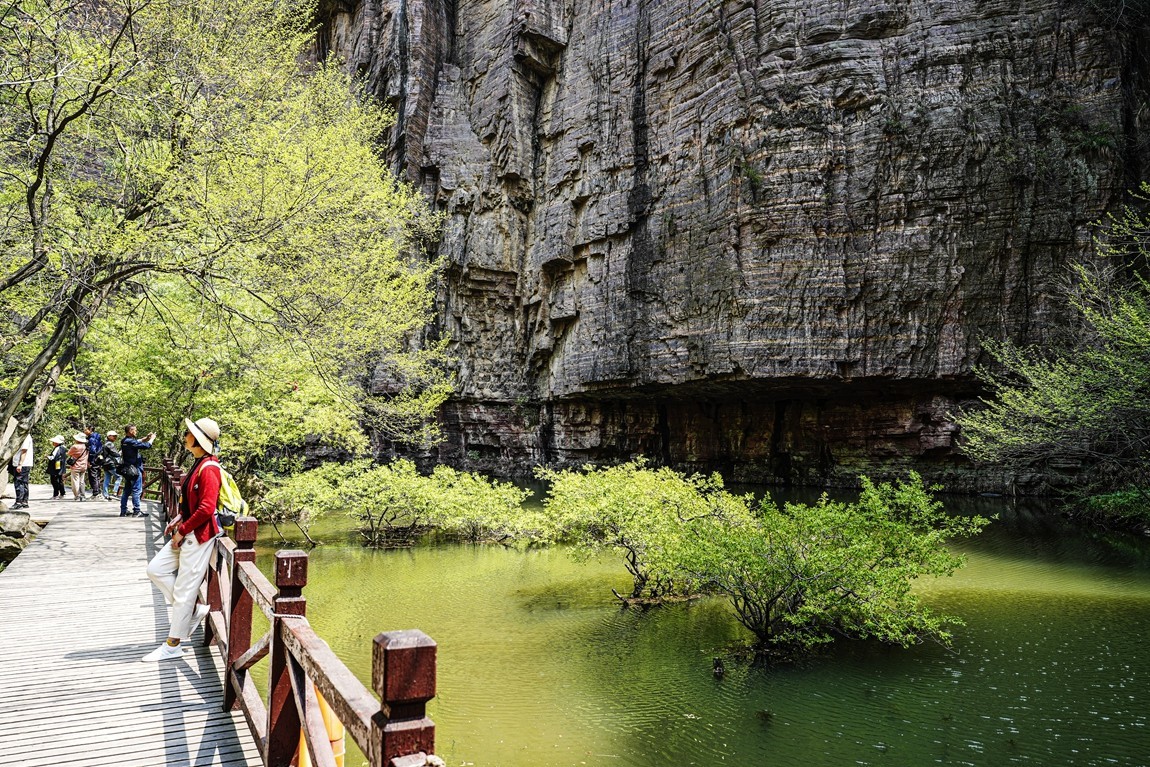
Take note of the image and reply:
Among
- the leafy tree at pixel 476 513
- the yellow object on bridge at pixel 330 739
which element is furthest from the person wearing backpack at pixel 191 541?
the leafy tree at pixel 476 513

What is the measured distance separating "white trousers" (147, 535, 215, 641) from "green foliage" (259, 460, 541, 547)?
9.35m

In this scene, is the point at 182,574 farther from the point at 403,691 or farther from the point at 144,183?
the point at 144,183

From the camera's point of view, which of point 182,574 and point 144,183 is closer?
point 182,574

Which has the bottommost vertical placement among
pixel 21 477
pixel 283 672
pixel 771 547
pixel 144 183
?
pixel 771 547

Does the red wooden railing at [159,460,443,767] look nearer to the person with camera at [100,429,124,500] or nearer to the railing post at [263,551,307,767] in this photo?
the railing post at [263,551,307,767]

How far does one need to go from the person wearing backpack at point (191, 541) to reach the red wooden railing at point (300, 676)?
0.51 feet

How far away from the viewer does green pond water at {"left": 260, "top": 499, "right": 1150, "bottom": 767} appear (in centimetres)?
632

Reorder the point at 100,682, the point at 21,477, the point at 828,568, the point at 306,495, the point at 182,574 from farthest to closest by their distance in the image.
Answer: the point at 306,495 → the point at 21,477 → the point at 828,568 → the point at 182,574 → the point at 100,682

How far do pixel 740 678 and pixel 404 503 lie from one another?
9473 mm

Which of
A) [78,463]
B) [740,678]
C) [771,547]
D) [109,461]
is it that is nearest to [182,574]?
[740,678]

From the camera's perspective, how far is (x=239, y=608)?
15.0 feet

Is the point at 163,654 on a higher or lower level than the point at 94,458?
lower

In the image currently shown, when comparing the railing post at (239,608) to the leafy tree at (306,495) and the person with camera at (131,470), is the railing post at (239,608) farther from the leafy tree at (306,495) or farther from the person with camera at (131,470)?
the person with camera at (131,470)

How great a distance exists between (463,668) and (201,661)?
358 centimetres
